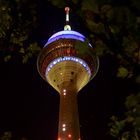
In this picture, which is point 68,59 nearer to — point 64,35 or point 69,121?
point 64,35

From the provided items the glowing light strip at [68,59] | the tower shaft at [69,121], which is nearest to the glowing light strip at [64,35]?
the glowing light strip at [68,59]

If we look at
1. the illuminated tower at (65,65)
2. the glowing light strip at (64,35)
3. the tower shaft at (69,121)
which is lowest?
the tower shaft at (69,121)

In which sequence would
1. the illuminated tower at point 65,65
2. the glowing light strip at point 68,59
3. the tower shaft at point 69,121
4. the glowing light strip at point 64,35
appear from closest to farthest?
the tower shaft at point 69,121
the illuminated tower at point 65,65
the glowing light strip at point 64,35
the glowing light strip at point 68,59

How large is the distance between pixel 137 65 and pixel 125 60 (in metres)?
0.13

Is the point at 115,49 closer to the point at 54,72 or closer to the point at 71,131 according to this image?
the point at 71,131

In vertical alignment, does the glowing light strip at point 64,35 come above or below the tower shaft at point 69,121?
above

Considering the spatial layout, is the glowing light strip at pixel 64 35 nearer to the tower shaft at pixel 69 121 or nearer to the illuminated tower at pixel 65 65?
the illuminated tower at pixel 65 65

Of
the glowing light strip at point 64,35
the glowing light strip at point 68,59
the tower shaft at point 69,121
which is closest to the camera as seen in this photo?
the tower shaft at point 69,121

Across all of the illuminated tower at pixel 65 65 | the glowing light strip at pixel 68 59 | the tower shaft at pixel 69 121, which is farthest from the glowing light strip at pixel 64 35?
the tower shaft at pixel 69 121

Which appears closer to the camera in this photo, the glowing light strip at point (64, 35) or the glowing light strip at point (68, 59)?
the glowing light strip at point (64, 35)

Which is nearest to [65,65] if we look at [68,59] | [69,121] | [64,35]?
[68,59]

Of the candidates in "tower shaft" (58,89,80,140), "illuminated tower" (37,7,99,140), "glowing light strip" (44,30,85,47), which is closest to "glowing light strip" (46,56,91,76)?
"illuminated tower" (37,7,99,140)

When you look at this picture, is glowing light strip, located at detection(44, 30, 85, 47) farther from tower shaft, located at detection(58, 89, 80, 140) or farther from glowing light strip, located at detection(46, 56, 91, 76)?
tower shaft, located at detection(58, 89, 80, 140)

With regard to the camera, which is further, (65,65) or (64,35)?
(65,65)
